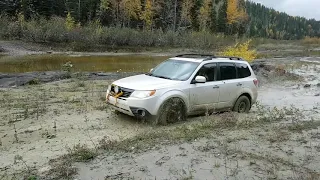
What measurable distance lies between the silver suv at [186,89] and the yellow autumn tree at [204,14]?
66.8 meters

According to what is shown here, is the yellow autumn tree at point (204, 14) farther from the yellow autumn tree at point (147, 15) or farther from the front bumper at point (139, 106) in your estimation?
the front bumper at point (139, 106)

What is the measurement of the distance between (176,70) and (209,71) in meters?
0.92

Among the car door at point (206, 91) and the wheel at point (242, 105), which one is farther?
the wheel at point (242, 105)

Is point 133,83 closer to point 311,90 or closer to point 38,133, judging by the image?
point 38,133

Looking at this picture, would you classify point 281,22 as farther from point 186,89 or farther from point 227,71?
point 186,89

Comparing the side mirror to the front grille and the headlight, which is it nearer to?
the headlight

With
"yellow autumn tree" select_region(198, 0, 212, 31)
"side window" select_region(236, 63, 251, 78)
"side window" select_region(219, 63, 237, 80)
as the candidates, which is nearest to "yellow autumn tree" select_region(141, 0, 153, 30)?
"yellow autumn tree" select_region(198, 0, 212, 31)

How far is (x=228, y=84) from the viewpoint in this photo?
1068cm

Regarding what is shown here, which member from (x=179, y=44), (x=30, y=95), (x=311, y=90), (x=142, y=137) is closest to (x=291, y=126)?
(x=142, y=137)

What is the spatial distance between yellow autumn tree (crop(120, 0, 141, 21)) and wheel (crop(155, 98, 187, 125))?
198ft

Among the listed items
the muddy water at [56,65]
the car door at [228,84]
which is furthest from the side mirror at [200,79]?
the muddy water at [56,65]

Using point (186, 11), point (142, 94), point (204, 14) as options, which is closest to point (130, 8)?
point (186, 11)

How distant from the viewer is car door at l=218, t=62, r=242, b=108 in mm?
10578

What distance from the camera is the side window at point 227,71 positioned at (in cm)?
→ 1067
